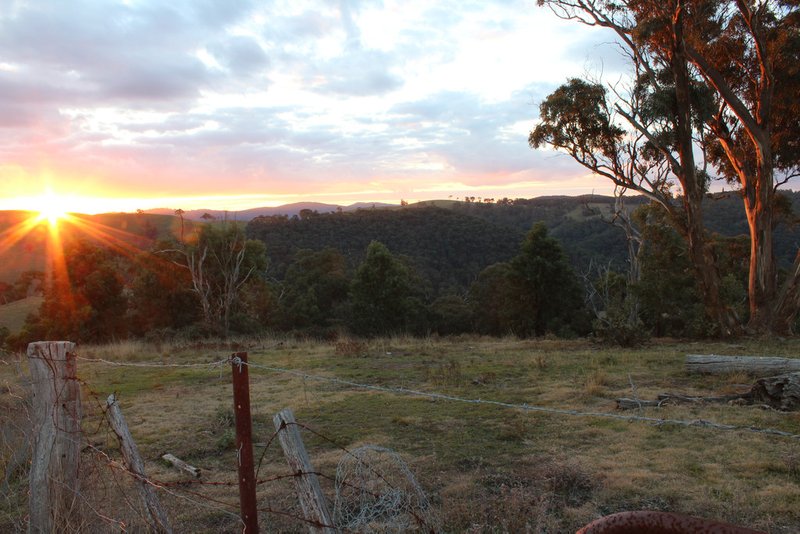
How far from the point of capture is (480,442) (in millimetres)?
6652

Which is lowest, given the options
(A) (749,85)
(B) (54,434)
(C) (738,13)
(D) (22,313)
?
(D) (22,313)

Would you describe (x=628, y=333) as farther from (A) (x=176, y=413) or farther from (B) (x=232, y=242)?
(B) (x=232, y=242)

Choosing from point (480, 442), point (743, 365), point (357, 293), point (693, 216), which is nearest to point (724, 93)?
point (693, 216)

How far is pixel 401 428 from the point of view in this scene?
741cm

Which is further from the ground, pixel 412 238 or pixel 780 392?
pixel 412 238

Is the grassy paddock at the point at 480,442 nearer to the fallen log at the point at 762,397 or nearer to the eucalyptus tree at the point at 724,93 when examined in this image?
the fallen log at the point at 762,397

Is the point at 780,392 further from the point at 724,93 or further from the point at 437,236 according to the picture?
the point at 437,236

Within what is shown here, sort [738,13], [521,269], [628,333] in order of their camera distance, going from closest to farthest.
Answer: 1. [628,333]
2. [738,13]
3. [521,269]

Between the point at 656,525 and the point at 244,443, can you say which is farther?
the point at 244,443

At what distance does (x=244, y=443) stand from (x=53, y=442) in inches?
53.5

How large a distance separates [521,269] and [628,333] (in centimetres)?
1705

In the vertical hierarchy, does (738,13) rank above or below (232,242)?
above

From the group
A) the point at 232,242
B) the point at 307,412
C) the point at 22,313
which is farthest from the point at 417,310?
the point at 22,313

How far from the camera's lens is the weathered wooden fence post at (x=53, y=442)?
3.57m
